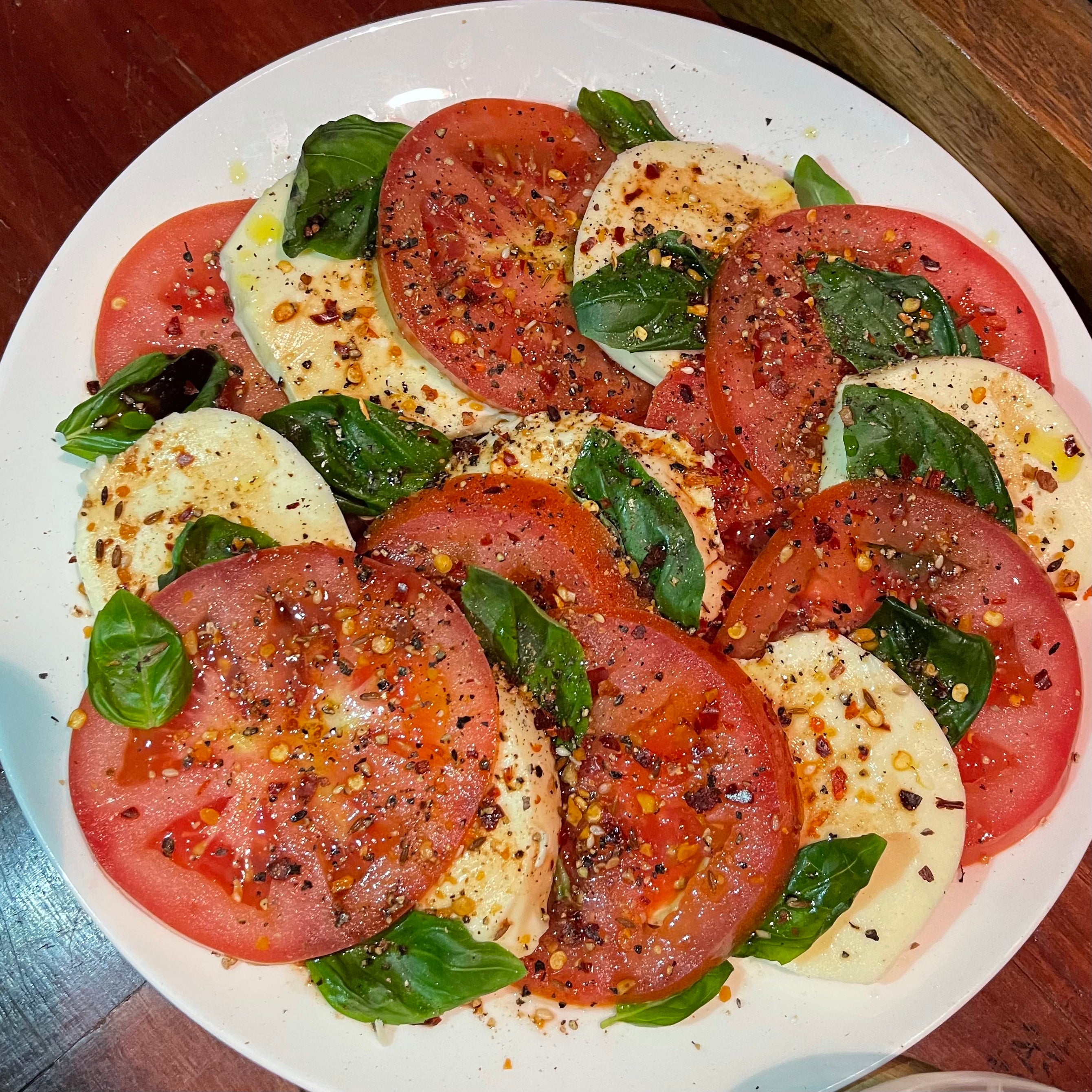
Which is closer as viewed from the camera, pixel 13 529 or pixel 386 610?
pixel 386 610

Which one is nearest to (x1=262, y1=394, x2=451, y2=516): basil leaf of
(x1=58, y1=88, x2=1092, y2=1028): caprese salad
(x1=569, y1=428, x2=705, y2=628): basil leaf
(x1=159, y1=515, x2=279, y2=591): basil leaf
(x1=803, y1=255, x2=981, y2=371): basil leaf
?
(x1=58, y1=88, x2=1092, y2=1028): caprese salad

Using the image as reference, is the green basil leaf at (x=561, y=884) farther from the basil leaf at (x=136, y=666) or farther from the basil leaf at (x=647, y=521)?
the basil leaf at (x=136, y=666)

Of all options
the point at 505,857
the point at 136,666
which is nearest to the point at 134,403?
the point at 136,666

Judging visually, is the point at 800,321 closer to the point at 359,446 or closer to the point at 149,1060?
the point at 359,446

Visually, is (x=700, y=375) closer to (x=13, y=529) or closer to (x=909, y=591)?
(x=909, y=591)

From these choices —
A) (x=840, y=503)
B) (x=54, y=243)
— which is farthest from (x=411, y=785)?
(x=54, y=243)

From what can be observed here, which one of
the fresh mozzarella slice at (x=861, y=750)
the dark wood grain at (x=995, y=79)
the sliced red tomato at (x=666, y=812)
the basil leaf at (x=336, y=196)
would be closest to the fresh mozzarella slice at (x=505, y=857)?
the sliced red tomato at (x=666, y=812)
